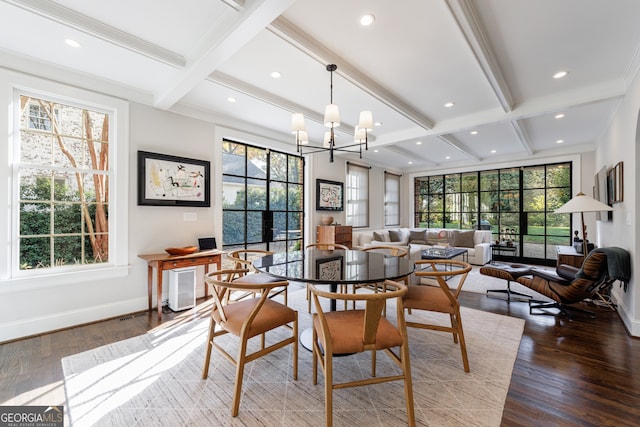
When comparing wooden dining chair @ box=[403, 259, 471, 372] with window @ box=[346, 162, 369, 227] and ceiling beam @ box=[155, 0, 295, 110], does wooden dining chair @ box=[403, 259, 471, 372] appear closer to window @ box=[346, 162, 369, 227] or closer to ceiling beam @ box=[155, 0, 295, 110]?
ceiling beam @ box=[155, 0, 295, 110]

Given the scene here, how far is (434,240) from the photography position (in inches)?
278

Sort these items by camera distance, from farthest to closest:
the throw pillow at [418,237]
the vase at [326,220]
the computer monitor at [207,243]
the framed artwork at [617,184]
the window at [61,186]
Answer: the throw pillow at [418,237] < the vase at [326,220] < the computer monitor at [207,243] < the framed artwork at [617,184] < the window at [61,186]

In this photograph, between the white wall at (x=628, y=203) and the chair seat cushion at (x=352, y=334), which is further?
the white wall at (x=628, y=203)

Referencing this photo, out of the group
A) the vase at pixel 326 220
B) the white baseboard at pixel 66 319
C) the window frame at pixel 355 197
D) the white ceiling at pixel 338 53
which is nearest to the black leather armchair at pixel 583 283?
the white ceiling at pixel 338 53

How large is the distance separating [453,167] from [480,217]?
1.58 metres

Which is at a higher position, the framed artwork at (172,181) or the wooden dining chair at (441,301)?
the framed artwork at (172,181)

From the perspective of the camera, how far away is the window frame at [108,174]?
2.53 metres

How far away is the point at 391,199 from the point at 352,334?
23.2 feet

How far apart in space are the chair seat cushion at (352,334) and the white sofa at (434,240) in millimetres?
4116

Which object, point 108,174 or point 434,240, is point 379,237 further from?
point 108,174

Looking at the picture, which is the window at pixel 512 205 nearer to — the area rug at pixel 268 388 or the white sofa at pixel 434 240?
the white sofa at pixel 434 240

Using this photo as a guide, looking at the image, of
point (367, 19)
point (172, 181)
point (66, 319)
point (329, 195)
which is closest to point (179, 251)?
point (172, 181)

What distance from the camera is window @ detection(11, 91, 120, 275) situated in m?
2.66
